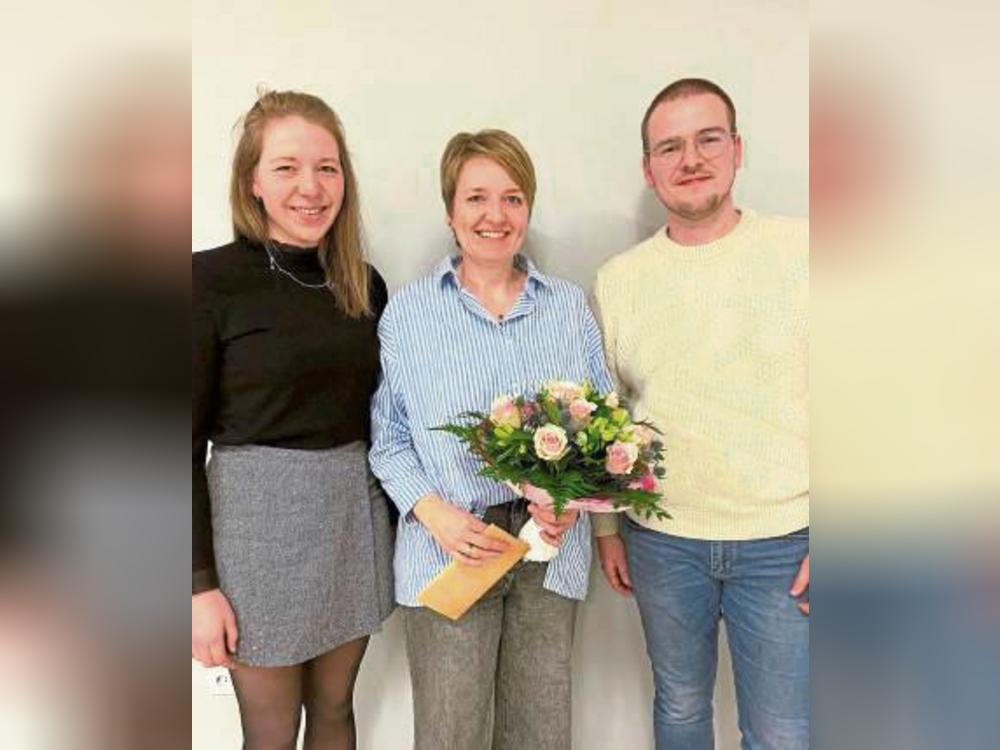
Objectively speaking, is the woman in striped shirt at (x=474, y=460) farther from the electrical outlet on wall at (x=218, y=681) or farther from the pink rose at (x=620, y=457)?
the electrical outlet on wall at (x=218, y=681)

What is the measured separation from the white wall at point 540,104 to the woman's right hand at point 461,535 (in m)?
0.64

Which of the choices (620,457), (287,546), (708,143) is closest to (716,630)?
(620,457)

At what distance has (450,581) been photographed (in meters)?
1.56

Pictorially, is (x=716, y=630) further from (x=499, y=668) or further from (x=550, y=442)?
(x=550, y=442)

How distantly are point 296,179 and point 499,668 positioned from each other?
105cm

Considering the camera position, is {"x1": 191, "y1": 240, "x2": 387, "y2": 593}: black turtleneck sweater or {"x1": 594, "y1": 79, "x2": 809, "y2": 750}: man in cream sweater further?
{"x1": 594, "y1": 79, "x2": 809, "y2": 750}: man in cream sweater

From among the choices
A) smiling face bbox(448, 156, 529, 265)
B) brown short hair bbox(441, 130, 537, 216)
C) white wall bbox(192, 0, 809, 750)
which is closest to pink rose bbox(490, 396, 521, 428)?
smiling face bbox(448, 156, 529, 265)

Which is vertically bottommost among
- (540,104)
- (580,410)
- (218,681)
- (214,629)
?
(218,681)

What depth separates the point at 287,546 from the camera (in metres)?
1.50

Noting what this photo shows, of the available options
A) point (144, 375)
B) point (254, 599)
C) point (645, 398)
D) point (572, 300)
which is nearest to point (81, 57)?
point (144, 375)

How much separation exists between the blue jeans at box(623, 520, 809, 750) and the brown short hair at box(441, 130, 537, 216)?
2.57ft

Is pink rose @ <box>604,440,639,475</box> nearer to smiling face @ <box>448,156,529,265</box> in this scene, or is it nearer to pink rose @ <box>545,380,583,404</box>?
pink rose @ <box>545,380,583,404</box>

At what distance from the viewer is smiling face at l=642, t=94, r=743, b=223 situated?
1.69 m

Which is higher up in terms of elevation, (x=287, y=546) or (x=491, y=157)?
(x=491, y=157)
